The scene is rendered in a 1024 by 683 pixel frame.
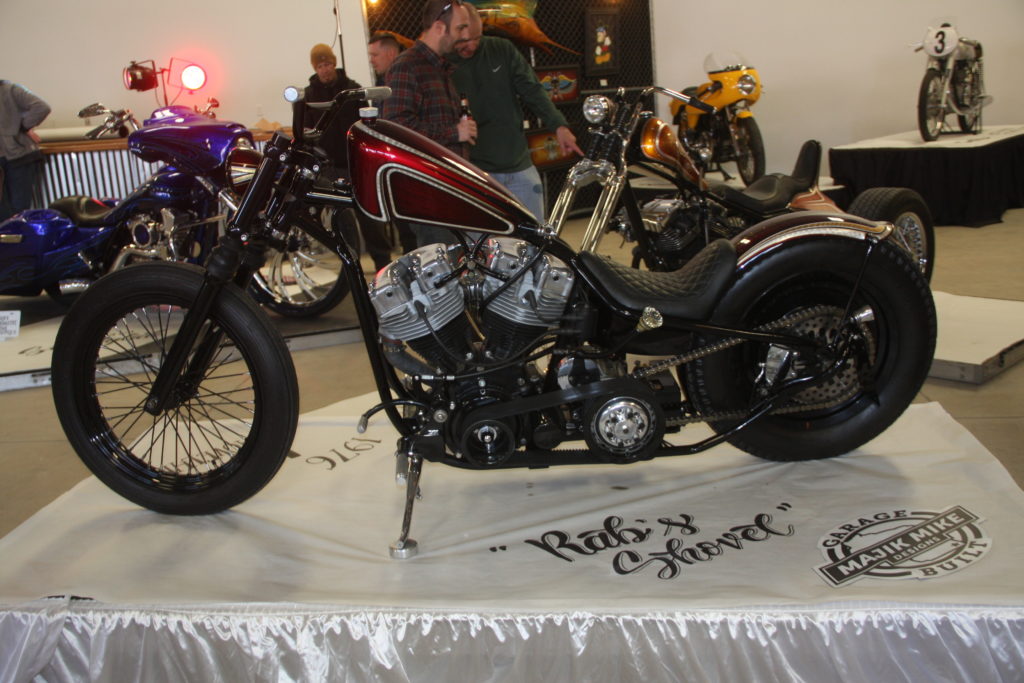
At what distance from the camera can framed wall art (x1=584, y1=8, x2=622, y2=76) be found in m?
8.15

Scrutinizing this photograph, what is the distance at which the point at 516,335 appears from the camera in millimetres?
2086

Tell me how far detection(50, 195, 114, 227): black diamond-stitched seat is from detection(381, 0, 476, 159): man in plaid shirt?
216 centimetres

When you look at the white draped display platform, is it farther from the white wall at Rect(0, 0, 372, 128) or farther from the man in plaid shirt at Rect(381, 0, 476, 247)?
the white wall at Rect(0, 0, 372, 128)

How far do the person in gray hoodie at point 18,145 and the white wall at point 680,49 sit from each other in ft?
4.74

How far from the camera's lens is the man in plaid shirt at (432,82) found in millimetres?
3701

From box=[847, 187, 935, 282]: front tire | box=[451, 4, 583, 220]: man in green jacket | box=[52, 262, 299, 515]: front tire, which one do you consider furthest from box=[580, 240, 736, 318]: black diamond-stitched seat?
box=[451, 4, 583, 220]: man in green jacket

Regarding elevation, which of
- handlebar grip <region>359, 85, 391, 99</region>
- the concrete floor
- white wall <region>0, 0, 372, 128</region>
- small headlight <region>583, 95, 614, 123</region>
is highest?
white wall <region>0, 0, 372, 128</region>

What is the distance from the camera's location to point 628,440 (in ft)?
6.93

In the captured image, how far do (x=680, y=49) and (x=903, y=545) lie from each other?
26.2ft

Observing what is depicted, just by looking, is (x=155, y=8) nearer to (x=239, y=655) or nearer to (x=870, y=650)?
(x=239, y=655)

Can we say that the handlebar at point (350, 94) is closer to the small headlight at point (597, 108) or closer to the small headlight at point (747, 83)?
the small headlight at point (597, 108)

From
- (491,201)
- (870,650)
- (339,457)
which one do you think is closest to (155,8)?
(339,457)

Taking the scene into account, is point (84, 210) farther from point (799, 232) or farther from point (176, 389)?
point (799, 232)

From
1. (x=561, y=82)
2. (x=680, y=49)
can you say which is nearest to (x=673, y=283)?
(x=561, y=82)
